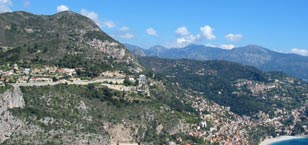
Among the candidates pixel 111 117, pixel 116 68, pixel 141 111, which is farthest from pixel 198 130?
pixel 116 68

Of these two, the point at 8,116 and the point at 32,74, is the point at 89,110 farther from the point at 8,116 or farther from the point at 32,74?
the point at 32,74

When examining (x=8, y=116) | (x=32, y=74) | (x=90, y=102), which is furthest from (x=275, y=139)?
(x=8, y=116)

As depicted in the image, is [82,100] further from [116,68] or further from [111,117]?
[116,68]

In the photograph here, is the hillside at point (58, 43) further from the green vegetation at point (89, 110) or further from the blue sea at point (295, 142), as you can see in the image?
the blue sea at point (295, 142)

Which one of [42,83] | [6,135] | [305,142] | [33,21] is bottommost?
[305,142]

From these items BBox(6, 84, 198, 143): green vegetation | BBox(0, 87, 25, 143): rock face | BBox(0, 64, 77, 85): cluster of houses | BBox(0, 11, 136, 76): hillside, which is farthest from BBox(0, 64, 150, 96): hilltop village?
BBox(0, 87, 25, 143): rock face
